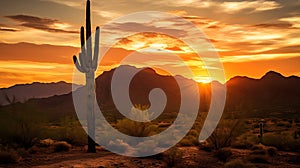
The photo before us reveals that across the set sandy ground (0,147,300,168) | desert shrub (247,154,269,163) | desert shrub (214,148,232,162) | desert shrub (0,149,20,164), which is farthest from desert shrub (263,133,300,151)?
desert shrub (0,149,20,164)

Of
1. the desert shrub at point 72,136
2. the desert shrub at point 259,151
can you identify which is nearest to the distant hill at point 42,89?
the desert shrub at point 72,136

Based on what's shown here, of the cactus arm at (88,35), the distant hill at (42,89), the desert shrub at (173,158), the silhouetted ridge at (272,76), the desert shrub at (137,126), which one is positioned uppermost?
the cactus arm at (88,35)

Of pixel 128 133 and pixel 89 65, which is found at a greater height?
pixel 89 65

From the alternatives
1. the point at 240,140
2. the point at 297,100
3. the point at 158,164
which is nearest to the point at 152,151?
the point at 158,164

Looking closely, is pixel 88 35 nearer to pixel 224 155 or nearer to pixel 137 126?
pixel 137 126

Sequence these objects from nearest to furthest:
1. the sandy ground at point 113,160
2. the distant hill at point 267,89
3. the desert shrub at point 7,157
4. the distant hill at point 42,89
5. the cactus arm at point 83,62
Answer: the sandy ground at point 113,160 → the desert shrub at point 7,157 → the cactus arm at point 83,62 → the distant hill at point 267,89 → the distant hill at point 42,89

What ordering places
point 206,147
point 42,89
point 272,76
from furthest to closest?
point 42,89 → point 272,76 → point 206,147

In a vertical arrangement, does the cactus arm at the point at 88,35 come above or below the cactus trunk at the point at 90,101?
above

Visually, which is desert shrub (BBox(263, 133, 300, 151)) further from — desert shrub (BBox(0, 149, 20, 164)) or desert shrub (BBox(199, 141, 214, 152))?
desert shrub (BBox(0, 149, 20, 164))

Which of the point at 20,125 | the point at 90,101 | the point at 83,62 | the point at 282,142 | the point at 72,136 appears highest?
the point at 83,62

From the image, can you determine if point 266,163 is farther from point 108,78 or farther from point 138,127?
point 108,78

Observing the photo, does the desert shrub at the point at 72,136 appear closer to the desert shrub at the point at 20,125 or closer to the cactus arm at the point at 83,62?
the desert shrub at the point at 20,125

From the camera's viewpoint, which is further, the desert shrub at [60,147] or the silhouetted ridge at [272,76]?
the silhouetted ridge at [272,76]

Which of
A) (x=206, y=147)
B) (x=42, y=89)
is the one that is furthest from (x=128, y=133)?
(x=42, y=89)
